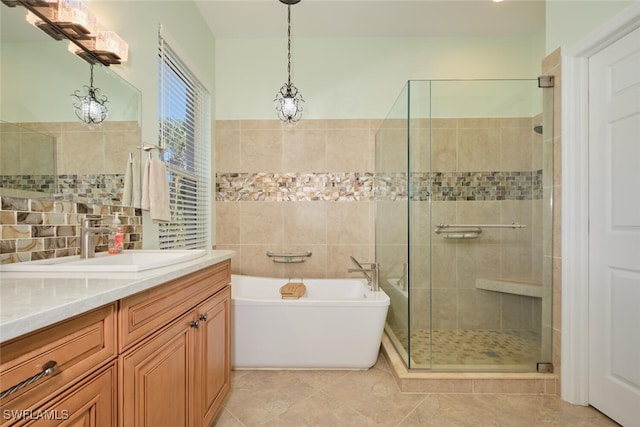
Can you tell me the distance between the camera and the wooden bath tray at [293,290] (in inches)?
99.0

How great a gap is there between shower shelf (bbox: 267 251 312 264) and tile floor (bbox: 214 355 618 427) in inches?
45.1

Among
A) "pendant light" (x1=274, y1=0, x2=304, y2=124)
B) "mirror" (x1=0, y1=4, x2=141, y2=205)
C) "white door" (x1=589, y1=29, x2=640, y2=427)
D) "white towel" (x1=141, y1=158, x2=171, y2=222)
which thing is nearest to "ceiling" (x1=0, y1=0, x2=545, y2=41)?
"pendant light" (x1=274, y1=0, x2=304, y2=124)

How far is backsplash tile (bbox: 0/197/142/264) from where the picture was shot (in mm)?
1115

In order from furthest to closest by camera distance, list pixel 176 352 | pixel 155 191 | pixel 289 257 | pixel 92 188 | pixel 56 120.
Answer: pixel 289 257 → pixel 155 191 → pixel 92 188 → pixel 56 120 → pixel 176 352

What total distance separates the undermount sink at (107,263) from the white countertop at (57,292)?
0.06 feet

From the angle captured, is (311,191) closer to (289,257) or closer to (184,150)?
(289,257)

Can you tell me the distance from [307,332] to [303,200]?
132cm

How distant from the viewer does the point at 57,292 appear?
744mm

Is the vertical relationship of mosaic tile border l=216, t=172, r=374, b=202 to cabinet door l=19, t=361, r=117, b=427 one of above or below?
above

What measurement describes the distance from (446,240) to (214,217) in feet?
6.93

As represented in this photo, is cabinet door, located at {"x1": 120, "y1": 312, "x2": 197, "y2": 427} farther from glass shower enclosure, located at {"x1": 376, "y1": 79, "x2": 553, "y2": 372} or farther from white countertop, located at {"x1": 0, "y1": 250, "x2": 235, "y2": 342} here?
glass shower enclosure, located at {"x1": 376, "y1": 79, "x2": 553, "y2": 372}

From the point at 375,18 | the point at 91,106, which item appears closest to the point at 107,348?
the point at 91,106

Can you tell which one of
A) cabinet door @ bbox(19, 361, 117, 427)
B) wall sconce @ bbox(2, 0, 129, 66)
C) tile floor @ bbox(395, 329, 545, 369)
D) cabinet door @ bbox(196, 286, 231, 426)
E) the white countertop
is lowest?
tile floor @ bbox(395, 329, 545, 369)

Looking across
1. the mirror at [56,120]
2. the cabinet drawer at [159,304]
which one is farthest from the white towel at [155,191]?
the cabinet drawer at [159,304]
